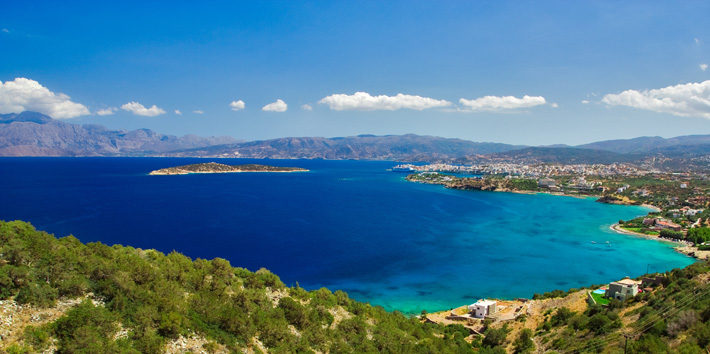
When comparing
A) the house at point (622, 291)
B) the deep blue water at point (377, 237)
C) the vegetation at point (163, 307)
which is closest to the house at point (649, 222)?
the deep blue water at point (377, 237)

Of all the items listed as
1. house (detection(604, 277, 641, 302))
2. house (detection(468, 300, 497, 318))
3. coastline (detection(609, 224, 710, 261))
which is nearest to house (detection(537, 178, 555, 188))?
coastline (detection(609, 224, 710, 261))

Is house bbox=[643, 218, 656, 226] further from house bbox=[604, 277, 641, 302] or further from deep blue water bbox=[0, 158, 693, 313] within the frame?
house bbox=[604, 277, 641, 302]

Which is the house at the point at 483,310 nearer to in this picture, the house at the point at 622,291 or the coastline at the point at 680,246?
the house at the point at 622,291

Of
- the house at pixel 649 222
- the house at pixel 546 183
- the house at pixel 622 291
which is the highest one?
the house at pixel 622 291

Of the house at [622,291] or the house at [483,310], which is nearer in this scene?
the house at [622,291]

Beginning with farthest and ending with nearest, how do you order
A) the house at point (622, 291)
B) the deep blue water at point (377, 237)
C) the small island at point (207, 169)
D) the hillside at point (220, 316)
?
the small island at point (207, 169), the deep blue water at point (377, 237), the house at point (622, 291), the hillside at point (220, 316)

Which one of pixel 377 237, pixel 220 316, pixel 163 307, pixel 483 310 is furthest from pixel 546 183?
pixel 163 307
